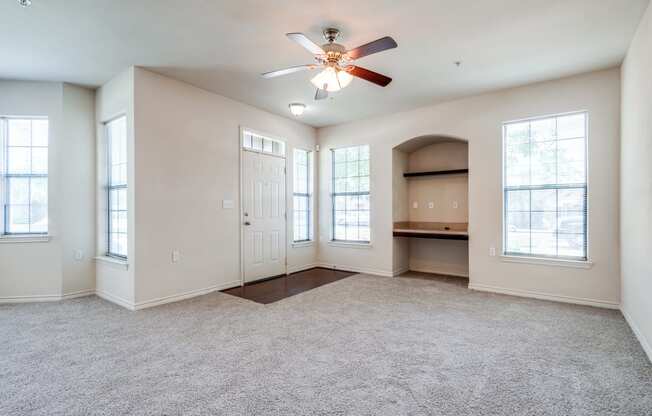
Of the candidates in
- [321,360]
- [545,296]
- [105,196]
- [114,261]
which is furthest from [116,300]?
[545,296]

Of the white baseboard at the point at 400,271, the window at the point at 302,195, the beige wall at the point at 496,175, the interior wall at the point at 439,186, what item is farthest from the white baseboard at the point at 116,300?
the interior wall at the point at 439,186

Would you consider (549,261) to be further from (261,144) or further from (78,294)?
(78,294)

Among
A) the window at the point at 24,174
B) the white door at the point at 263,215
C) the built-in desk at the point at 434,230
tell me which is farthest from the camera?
the white door at the point at 263,215

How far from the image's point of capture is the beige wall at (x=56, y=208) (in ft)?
13.8

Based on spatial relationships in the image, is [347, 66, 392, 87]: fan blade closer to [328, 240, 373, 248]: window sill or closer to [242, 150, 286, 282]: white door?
[242, 150, 286, 282]: white door

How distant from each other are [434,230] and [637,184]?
2.93 m

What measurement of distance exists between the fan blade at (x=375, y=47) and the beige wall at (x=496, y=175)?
2.77 metres

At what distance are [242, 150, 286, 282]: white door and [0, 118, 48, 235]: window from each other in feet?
8.44

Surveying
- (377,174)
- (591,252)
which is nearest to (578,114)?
(591,252)

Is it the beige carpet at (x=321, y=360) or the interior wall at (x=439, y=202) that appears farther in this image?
the interior wall at (x=439, y=202)

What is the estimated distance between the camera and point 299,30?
305cm

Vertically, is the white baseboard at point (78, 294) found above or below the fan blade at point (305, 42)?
below

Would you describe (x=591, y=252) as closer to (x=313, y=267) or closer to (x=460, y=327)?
(x=460, y=327)

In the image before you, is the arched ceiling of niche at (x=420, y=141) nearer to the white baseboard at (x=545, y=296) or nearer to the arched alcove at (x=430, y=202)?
the arched alcove at (x=430, y=202)
